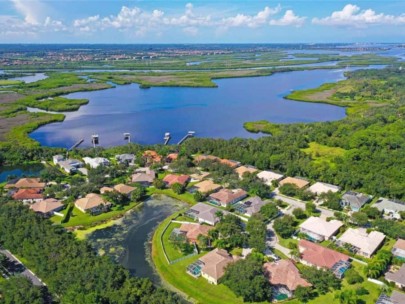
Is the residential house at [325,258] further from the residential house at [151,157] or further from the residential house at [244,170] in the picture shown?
the residential house at [151,157]

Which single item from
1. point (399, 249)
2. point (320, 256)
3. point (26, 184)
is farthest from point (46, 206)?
point (399, 249)

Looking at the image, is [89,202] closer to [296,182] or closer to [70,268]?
[70,268]

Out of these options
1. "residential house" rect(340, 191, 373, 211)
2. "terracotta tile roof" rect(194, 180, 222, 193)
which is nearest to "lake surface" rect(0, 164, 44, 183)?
"terracotta tile roof" rect(194, 180, 222, 193)

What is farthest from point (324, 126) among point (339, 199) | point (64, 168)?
point (64, 168)

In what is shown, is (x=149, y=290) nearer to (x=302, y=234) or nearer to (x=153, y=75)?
(x=302, y=234)

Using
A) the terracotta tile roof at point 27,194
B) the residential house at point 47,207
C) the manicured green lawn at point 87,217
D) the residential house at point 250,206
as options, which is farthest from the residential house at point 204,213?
the terracotta tile roof at point 27,194

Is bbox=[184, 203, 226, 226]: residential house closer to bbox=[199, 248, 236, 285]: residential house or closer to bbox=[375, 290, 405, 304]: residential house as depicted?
bbox=[199, 248, 236, 285]: residential house
